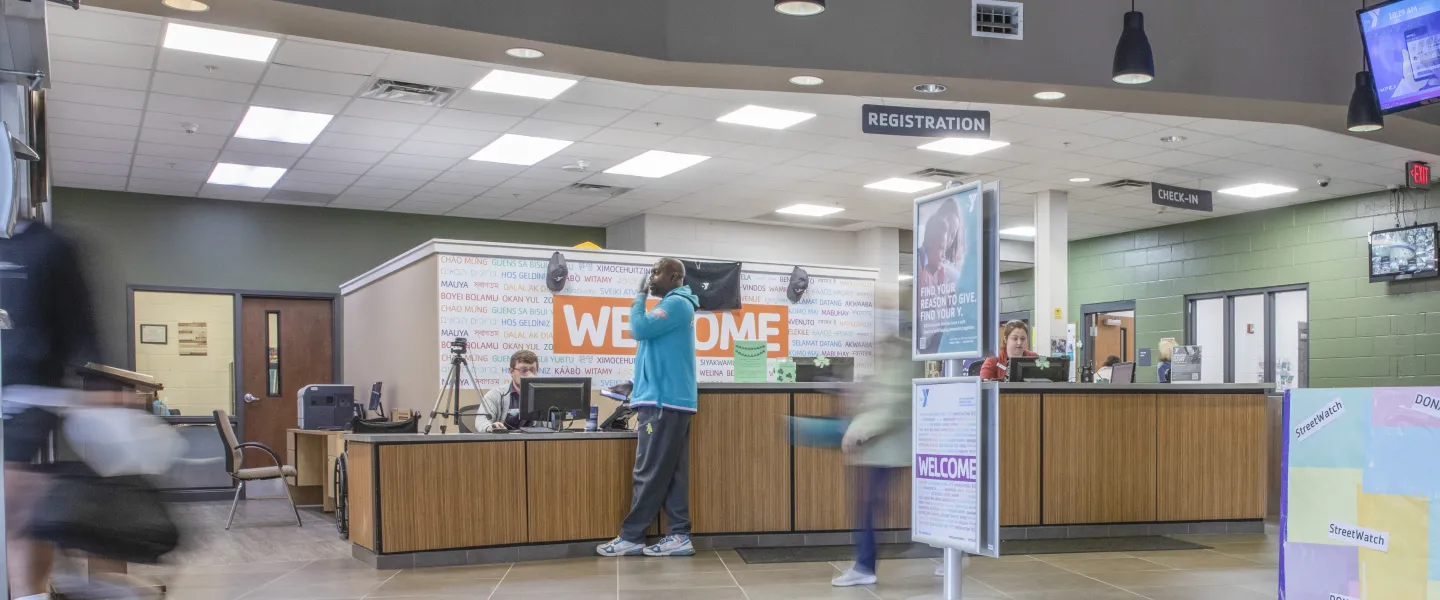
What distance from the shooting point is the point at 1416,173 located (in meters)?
10.5

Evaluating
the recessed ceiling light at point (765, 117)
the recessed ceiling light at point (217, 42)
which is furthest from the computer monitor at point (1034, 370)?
the recessed ceiling light at point (217, 42)

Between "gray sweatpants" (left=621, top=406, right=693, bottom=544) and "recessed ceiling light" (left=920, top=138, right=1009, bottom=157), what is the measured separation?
5.02 metres

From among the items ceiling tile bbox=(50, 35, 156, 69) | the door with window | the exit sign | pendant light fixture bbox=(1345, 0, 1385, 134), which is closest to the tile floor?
pendant light fixture bbox=(1345, 0, 1385, 134)

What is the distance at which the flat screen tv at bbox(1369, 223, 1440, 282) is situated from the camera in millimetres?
11445

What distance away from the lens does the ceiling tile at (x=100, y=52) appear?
7023 mm

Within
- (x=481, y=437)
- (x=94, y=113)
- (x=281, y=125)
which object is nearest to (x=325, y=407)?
(x=281, y=125)

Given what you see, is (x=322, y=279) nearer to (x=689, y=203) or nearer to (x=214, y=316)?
(x=214, y=316)

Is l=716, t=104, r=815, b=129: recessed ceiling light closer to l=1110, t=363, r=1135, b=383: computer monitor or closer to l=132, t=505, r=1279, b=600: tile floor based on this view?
l=1110, t=363, r=1135, b=383: computer monitor

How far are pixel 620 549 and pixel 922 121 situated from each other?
130 inches

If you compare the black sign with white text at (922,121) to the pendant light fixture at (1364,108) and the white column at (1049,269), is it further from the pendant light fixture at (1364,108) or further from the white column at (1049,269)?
the white column at (1049,269)

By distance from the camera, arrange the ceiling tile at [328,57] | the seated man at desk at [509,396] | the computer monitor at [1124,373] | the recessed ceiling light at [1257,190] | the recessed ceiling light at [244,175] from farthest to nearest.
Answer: the recessed ceiling light at [1257,190] < the recessed ceiling light at [244,175] < the computer monitor at [1124,373] < the seated man at desk at [509,396] < the ceiling tile at [328,57]

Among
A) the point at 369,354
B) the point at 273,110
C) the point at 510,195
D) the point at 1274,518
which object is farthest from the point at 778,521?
the point at 510,195

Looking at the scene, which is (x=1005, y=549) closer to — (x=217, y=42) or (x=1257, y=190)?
(x=217, y=42)

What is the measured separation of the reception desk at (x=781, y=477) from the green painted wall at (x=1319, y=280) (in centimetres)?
582
